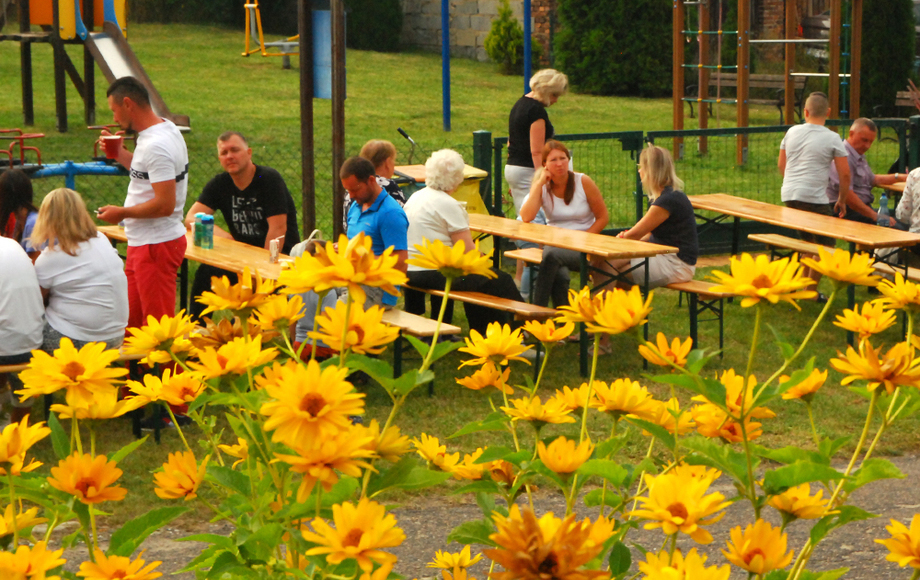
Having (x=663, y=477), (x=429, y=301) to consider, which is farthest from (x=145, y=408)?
(x=663, y=477)

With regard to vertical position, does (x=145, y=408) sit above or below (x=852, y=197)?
below

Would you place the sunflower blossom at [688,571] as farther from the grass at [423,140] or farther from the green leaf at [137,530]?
the grass at [423,140]

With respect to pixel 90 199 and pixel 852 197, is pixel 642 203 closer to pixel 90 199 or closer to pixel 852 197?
pixel 852 197

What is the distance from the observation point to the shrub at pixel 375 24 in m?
24.1

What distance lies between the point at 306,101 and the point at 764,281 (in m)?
5.36

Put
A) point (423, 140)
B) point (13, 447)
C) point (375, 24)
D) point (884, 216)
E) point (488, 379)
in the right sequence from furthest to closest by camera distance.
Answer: point (375, 24) → point (423, 140) → point (884, 216) → point (488, 379) → point (13, 447)

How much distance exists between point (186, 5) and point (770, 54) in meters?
13.3

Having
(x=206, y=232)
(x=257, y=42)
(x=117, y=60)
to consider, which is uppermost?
(x=257, y=42)

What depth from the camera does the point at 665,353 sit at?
1.58m

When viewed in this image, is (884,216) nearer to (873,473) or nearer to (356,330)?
(873,473)

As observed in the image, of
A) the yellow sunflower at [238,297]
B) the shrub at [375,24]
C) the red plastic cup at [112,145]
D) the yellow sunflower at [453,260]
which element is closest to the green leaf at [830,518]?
the yellow sunflower at [453,260]

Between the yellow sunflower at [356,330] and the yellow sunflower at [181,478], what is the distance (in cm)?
28

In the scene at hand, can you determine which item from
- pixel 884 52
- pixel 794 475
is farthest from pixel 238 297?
pixel 884 52

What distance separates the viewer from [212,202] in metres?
6.59
